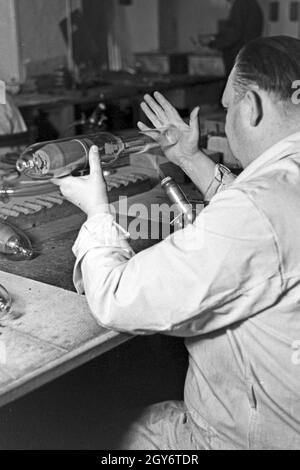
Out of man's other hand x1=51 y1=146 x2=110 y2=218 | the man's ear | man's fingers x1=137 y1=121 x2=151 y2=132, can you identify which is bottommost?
man's other hand x1=51 y1=146 x2=110 y2=218

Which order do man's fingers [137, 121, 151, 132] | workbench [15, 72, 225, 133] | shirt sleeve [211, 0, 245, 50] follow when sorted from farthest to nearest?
shirt sleeve [211, 0, 245, 50] → workbench [15, 72, 225, 133] → man's fingers [137, 121, 151, 132]

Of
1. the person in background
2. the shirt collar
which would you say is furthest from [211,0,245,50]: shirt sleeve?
the shirt collar

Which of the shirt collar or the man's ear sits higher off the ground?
the man's ear

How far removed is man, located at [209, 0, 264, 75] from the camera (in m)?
5.43

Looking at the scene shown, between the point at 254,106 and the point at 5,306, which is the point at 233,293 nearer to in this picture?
the point at 254,106

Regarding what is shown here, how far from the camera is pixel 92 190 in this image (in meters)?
1.24

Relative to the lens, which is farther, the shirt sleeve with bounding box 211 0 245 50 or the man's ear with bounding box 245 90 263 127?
the shirt sleeve with bounding box 211 0 245 50

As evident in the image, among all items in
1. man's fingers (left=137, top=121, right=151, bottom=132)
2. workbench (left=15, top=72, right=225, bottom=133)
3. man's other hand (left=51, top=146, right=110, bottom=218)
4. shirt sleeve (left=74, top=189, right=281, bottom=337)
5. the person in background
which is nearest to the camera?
shirt sleeve (left=74, top=189, right=281, bottom=337)

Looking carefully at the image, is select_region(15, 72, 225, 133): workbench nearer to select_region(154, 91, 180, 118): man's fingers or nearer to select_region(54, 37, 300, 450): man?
select_region(154, 91, 180, 118): man's fingers

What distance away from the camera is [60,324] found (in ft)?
3.93

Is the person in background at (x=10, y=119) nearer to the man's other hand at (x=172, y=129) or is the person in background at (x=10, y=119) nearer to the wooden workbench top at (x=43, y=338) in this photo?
the man's other hand at (x=172, y=129)

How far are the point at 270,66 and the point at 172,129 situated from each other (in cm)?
64

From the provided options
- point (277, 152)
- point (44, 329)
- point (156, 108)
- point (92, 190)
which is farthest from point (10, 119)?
point (277, 152)

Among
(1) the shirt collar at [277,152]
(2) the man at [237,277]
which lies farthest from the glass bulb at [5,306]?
(1) the shirt collar at [277,152]
